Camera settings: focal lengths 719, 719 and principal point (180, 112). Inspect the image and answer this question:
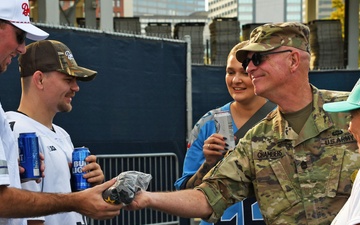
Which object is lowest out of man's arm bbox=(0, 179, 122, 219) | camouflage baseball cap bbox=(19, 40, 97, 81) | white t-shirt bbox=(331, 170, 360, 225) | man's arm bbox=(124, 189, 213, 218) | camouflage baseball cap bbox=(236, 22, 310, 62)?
man's arm bbox=(124, 189, 213, 218)

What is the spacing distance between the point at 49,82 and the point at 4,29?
1.15 m

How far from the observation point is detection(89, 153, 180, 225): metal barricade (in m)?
7.79

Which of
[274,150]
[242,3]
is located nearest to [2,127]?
[274,150]

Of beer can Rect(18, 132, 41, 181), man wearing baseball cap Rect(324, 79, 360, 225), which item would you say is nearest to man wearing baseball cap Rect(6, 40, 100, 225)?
beer can Rect(18, 132, 41, 181)

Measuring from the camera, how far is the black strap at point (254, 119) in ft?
16.3

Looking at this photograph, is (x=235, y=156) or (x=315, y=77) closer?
(x=235, y=156)

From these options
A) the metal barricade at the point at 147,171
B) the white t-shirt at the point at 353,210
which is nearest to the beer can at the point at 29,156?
the white t-shirt at the point at 353,210

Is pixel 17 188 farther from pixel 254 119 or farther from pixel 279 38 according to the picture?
pixel 254 119

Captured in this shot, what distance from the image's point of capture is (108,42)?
778 cm

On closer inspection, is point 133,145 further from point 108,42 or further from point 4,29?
point 4,29

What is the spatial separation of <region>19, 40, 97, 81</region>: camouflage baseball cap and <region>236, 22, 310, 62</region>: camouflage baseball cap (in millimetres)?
1209

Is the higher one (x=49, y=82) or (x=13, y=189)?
(x=49, y=82)

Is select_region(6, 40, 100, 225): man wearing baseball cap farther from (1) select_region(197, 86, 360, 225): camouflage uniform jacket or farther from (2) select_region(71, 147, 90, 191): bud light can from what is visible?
(1) select_region(197, 86, 360, 225): camouflage uniform jacket

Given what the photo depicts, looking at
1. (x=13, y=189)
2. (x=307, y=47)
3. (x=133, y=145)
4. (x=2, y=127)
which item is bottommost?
(x=133, y=145)
